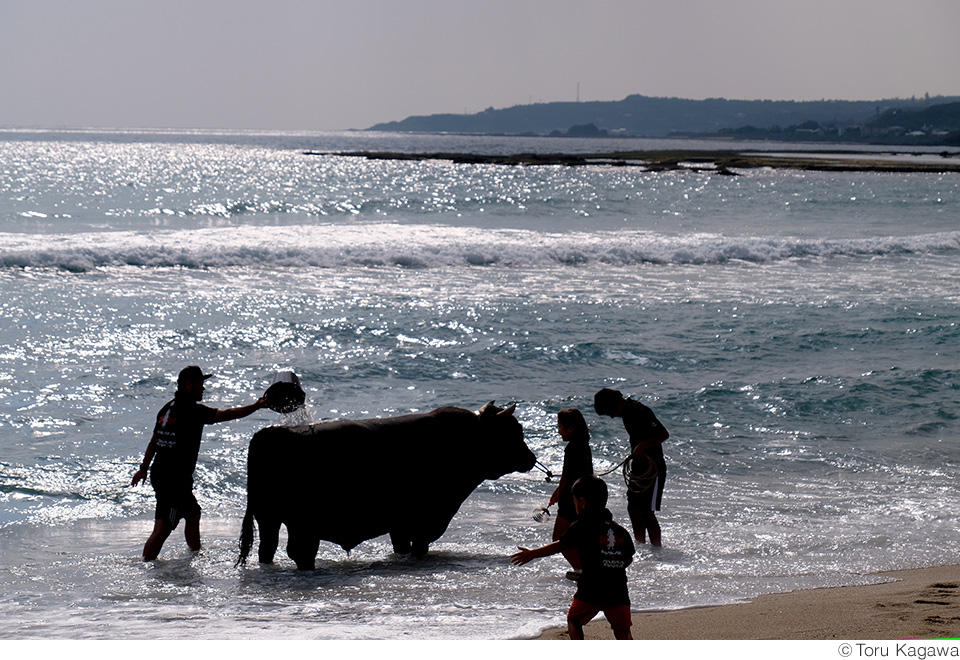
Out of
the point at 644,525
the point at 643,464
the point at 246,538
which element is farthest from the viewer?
the point at 644,525

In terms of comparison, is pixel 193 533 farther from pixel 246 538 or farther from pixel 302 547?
pixel 302 547

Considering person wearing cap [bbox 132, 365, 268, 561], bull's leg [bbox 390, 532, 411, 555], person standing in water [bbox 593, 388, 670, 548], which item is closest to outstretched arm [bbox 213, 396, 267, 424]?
person wearing cap [bbox 132, 365, 268, 561]

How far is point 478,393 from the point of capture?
1170 centimetres

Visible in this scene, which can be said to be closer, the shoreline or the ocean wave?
the ocean wave

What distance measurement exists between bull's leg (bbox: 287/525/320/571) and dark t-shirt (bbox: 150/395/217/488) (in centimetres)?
86

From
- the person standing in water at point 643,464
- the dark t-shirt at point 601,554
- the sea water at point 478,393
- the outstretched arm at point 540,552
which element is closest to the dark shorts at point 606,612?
the dark t-shirt at point 601,554

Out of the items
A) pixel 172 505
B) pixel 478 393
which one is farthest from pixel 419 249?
pixel 172 505

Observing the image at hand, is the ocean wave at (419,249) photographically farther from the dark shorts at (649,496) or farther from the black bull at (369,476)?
the dark shorts at (649,496)

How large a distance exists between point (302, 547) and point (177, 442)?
1163 mm

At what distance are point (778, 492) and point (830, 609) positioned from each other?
3.28 metres

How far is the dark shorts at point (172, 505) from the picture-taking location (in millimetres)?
6539

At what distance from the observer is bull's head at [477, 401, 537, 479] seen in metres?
7.06

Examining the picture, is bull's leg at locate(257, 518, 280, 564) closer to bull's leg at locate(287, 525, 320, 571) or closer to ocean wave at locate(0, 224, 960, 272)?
bull's leg at locate(287, 525, 320, 571)
